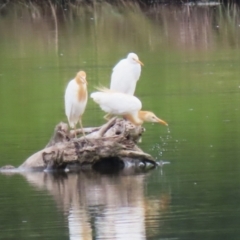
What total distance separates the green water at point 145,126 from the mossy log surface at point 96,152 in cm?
30

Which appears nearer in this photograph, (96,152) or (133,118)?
(96,152)

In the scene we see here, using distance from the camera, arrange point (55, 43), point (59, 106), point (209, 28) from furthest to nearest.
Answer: point (209, 28)
point (55, 43)
point (59, 106)

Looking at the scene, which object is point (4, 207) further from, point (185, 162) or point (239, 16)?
point (239, 16)

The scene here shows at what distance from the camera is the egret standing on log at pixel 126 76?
595 inches

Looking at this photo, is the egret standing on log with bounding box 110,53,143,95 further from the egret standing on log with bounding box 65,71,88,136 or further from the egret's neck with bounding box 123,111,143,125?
the egret standing on log with bounding box 65,71,88,136

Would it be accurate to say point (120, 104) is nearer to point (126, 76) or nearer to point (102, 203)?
point (126, 76)

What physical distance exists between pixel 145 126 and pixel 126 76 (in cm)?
170

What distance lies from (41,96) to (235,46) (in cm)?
957

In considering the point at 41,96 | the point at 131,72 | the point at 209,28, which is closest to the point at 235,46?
the point at 209,28

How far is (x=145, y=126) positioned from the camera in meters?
16.6

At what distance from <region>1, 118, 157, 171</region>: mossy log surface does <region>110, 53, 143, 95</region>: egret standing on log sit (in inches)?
66.2

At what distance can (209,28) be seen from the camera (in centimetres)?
3531

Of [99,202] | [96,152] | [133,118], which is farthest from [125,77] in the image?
[99,202]

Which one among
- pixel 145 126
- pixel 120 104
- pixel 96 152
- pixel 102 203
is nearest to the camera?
pixel 102 203
